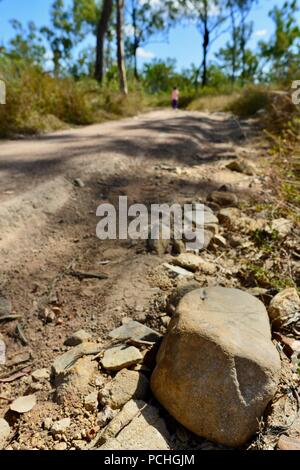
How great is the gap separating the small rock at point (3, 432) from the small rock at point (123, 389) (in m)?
0.32

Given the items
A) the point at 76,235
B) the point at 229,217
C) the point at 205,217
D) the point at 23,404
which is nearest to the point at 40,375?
the point at 23,404

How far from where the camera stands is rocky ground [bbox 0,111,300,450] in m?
1.22

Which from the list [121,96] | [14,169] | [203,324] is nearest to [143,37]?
[121,96]

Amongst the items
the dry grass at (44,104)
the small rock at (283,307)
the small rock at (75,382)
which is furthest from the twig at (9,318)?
the dry grass at (44,104)

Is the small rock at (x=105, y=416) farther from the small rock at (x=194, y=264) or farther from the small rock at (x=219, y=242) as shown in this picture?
the small rock at (x=219, y=242)

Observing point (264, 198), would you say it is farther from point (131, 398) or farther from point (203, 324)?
point (131, 398)

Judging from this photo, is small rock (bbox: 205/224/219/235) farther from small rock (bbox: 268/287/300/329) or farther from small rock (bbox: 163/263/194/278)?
small rock (bbox: 268/287/300/329)

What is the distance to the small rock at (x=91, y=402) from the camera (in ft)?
4.18

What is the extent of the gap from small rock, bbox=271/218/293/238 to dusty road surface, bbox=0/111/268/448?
458mm

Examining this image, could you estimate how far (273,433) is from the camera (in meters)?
1.14

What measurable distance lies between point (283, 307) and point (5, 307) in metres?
1.29

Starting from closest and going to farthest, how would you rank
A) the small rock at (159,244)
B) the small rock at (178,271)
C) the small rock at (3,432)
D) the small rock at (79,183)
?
the small rock at (3,432), the small rock at (178,271), the small rock at (159,244), the small rock at (79,183)

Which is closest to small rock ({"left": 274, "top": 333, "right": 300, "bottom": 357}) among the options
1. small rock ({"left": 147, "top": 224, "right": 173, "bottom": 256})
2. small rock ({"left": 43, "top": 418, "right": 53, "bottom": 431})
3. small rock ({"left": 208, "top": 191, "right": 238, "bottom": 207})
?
small rock ({"left": 147, "top": 224, "right": 173, "bottom": 256})
